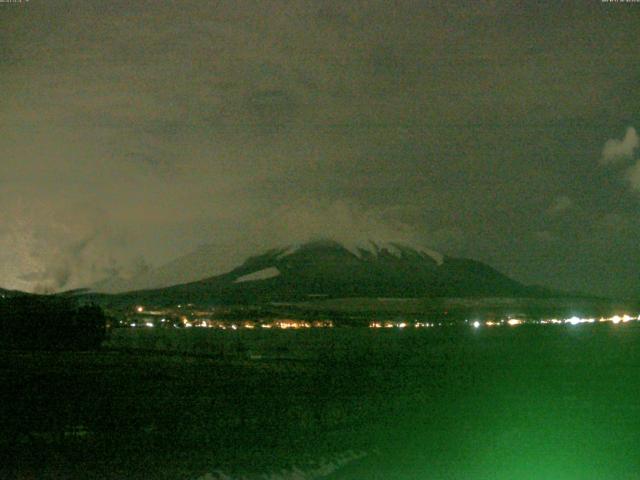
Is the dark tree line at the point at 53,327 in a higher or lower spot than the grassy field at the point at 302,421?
higher

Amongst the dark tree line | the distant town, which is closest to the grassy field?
the dark tree line

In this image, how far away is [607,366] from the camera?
3953cm

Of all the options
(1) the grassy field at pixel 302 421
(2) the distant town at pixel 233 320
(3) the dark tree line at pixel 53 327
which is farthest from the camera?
(2) the distant town at pixel 233 320

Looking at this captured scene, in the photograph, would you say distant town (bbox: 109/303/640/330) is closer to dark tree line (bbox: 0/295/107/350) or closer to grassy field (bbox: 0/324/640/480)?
dark tree line (bbox: 0/295/107/350)

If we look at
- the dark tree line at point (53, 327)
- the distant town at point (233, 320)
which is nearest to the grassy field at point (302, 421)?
the dark tree line at point (53, 327)

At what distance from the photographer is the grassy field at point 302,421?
14320 millimetres

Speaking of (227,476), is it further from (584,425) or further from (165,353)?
(165,353)

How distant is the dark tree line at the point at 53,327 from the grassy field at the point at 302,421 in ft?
31.1

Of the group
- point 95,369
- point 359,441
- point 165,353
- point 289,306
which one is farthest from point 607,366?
point 289,306

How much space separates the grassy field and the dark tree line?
9.47m

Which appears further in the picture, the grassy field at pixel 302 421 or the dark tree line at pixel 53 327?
the dark tree line at pixel 53 327

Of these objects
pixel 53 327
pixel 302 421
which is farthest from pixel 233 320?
pixel 302 421

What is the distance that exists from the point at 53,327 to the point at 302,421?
27.7 metres

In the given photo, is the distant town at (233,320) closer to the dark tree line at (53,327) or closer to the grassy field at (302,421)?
the dark tree line at (53,327)
